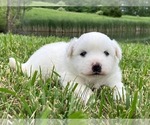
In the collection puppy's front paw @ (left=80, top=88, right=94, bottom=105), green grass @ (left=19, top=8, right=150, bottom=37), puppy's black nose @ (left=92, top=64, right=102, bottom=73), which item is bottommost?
puppy's front paw @ (left=80, top=88, right=94, bottom=105)

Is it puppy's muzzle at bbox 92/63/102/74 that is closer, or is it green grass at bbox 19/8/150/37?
puppy's muzzle at bbox 92/63/102/74

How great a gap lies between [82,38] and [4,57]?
1.97 ft

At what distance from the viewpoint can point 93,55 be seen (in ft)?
3.94

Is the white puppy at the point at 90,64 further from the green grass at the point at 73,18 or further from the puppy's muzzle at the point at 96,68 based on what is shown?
the green grass at the point at 73,18

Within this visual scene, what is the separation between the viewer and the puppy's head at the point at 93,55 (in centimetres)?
118

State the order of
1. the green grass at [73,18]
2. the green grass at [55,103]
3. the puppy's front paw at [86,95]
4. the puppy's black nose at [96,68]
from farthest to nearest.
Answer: the green grass at [73,18] < the puppy's black nose at [96,68] < the puppy's front paw at [86,95] < the green grass at [55,103]

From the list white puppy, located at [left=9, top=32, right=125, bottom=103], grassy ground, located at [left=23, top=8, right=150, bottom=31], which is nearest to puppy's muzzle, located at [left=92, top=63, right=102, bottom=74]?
white puppy, located at [left=9, top=32, right=125, bottom=103]

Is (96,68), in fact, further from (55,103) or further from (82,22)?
(82,22)

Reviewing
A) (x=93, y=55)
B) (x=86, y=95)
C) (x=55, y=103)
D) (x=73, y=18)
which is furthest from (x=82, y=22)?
(x=55, y=103)

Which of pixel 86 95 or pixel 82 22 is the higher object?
pixel 82 22

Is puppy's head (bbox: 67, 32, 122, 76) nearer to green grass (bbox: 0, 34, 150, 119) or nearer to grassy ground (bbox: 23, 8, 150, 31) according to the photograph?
green grass (bbox: 0, 34, 150, 119)

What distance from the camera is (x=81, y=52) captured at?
125 centimetres

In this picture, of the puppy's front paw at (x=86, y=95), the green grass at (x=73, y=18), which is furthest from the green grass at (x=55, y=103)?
the green grass at (x=73, y=18)

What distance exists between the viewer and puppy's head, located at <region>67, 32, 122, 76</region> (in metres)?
1.18
